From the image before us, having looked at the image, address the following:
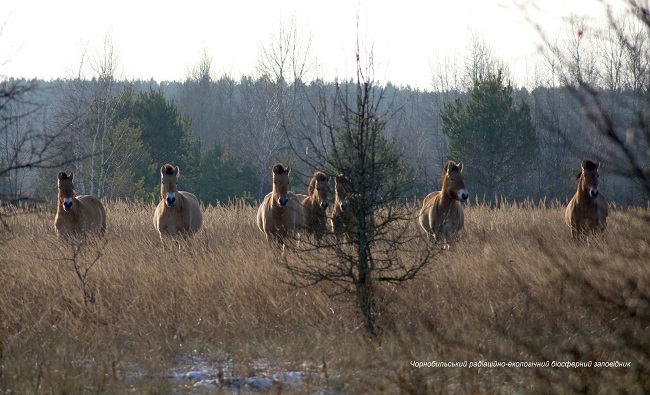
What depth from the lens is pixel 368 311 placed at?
25.9 feet

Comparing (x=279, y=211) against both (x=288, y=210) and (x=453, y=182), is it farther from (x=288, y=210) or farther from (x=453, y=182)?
(x=453, y=182)

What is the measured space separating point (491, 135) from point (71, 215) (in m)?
23.6

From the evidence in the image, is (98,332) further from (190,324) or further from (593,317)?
(593,317)

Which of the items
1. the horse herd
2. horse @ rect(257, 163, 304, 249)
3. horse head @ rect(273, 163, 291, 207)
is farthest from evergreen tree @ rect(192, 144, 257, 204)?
horse head @ rect(273, 163, 291, 207)

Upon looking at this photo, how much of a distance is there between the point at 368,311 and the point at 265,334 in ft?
3.78

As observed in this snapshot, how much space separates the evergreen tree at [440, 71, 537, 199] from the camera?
3475cm

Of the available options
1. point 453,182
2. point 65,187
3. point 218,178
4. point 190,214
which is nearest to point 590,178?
point 453,182

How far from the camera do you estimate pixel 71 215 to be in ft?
50.4

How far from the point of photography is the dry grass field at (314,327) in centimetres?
582

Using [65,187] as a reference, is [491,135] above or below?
above

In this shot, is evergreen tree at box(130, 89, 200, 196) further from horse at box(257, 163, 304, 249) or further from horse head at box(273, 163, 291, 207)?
horse head at box(273, 163, 291, 207)

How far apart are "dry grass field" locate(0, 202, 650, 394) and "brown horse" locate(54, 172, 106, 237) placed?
345 centimetres

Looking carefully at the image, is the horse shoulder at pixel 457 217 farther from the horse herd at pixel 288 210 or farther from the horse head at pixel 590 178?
the horse head at pixel 590 178

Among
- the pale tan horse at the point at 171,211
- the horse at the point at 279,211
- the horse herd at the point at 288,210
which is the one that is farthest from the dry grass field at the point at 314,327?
the pale tan horse at the point at 171,211
